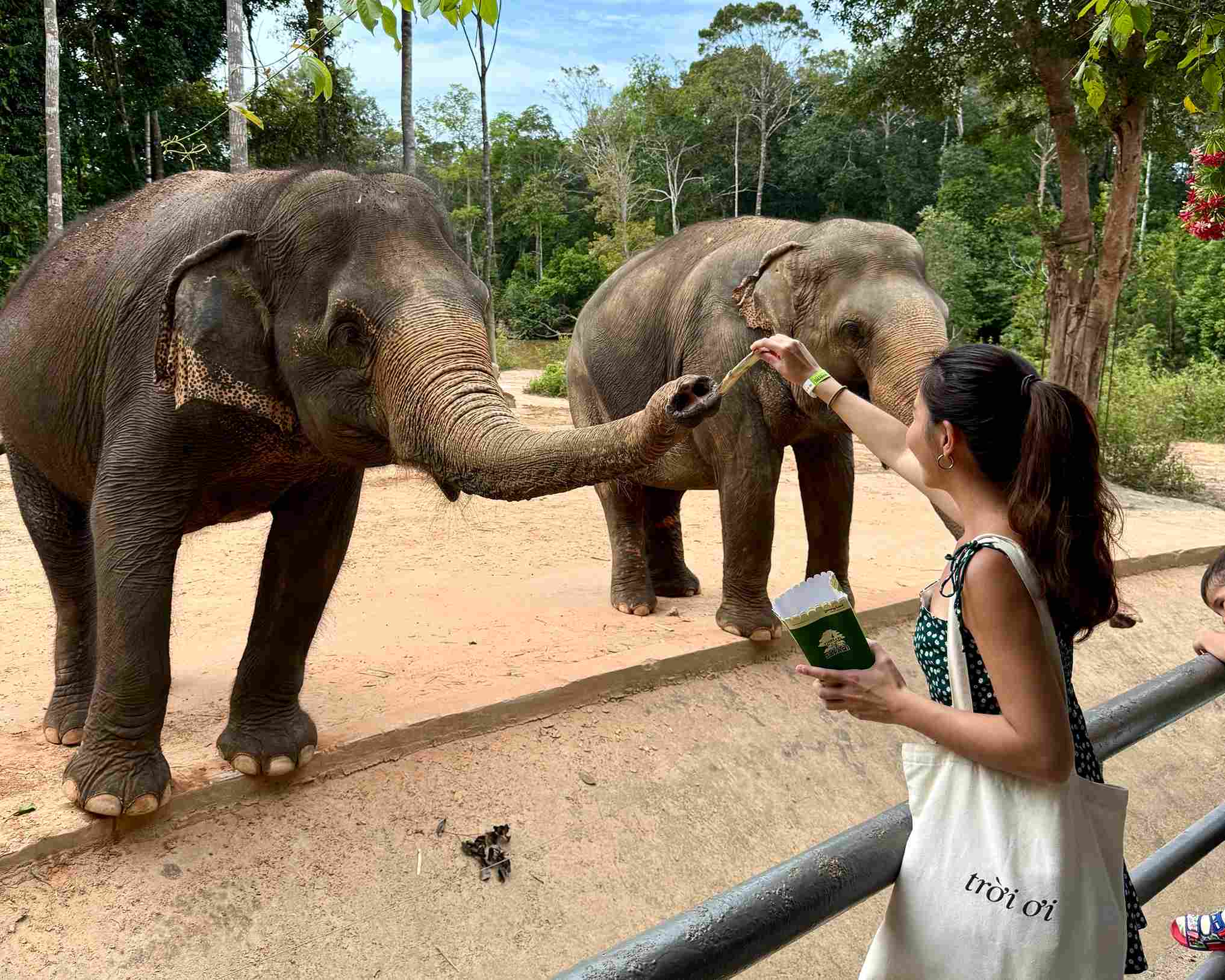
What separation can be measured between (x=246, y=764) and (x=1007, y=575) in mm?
2735

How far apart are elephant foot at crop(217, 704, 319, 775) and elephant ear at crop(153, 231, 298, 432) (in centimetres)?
106

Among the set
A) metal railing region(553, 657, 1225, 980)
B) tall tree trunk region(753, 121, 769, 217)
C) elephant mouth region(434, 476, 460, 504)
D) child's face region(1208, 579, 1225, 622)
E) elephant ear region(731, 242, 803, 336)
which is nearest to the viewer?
metal railing region(553, 657, 1225, 980)

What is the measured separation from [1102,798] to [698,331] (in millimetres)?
3867

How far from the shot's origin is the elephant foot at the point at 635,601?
5930 mm

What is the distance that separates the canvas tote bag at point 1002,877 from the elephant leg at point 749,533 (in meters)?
3.43

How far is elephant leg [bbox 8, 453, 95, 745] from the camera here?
3988 mm

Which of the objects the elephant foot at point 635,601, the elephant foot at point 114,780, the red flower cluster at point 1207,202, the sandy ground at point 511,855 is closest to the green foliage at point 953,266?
the red flower cluster at point 1207,202

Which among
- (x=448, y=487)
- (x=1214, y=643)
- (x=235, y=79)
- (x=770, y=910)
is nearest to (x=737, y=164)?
(x=235, y=79)

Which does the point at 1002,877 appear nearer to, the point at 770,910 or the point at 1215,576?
the point at 770,910

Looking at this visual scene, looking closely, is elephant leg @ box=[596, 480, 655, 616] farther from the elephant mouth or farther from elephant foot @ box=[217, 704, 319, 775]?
the elephant mouth

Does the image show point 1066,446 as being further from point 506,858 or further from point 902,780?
point 902,780

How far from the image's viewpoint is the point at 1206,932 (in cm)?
274

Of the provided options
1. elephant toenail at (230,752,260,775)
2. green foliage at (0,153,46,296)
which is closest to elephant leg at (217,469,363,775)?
elephant toenail at (230,752,260,775)

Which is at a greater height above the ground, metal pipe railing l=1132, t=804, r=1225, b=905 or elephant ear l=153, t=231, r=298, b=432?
elephant ear l=153, t=231, r=298, b=432
